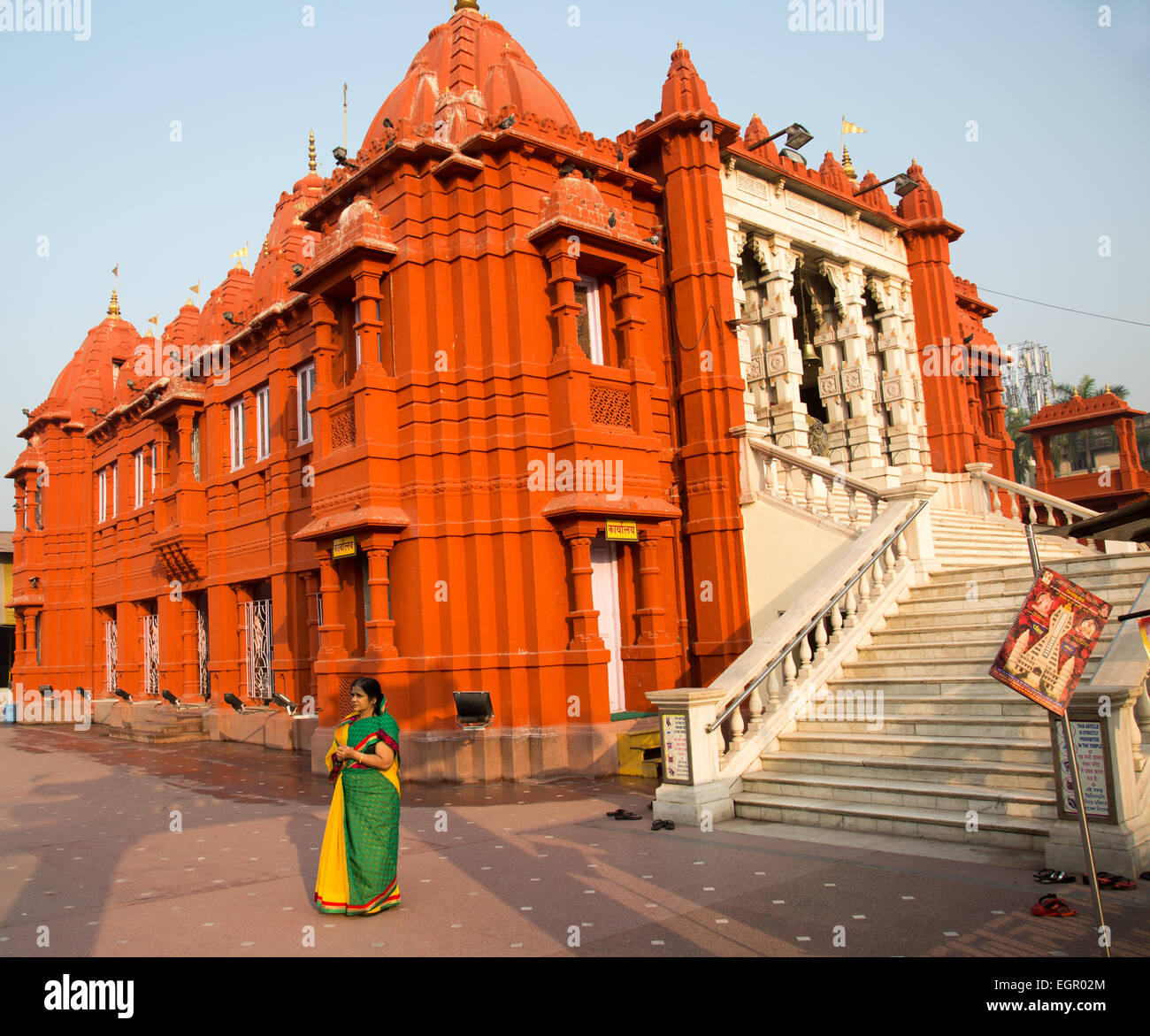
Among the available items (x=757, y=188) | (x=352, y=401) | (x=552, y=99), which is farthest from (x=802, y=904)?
(x=757, y=188)

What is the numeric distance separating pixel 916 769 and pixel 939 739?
0.45 metres

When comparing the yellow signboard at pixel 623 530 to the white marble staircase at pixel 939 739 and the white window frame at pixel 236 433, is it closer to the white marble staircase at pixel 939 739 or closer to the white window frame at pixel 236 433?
the white marble staircase at pixel 939 739

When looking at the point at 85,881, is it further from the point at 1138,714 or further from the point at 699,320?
the point at 699,320

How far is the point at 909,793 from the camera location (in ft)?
26.1

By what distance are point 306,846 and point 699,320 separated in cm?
1011

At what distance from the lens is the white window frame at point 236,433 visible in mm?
19891

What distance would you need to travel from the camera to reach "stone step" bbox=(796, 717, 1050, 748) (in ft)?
26.7

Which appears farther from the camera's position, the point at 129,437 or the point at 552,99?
the point at 129,437

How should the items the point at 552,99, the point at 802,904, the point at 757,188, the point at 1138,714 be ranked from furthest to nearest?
1. the point at 757,188
2. the point at 552,99
3. the point at 1138,714
4. the point at 802,904

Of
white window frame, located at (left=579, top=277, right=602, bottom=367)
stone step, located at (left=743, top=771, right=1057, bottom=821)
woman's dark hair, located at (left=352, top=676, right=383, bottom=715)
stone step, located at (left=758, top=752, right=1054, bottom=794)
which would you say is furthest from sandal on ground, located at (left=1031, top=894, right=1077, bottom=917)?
white window frame, located at (left=579, top=277, right=602, bottom=367)

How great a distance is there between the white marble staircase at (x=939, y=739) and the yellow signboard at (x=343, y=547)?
648cm

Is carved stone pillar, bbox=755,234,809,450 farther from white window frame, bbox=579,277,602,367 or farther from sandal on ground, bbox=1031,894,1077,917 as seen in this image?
sandal on ground, bbox=1031,894,1077,917

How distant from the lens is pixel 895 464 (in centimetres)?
1905

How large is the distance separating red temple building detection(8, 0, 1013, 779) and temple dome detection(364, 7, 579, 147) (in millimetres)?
57
